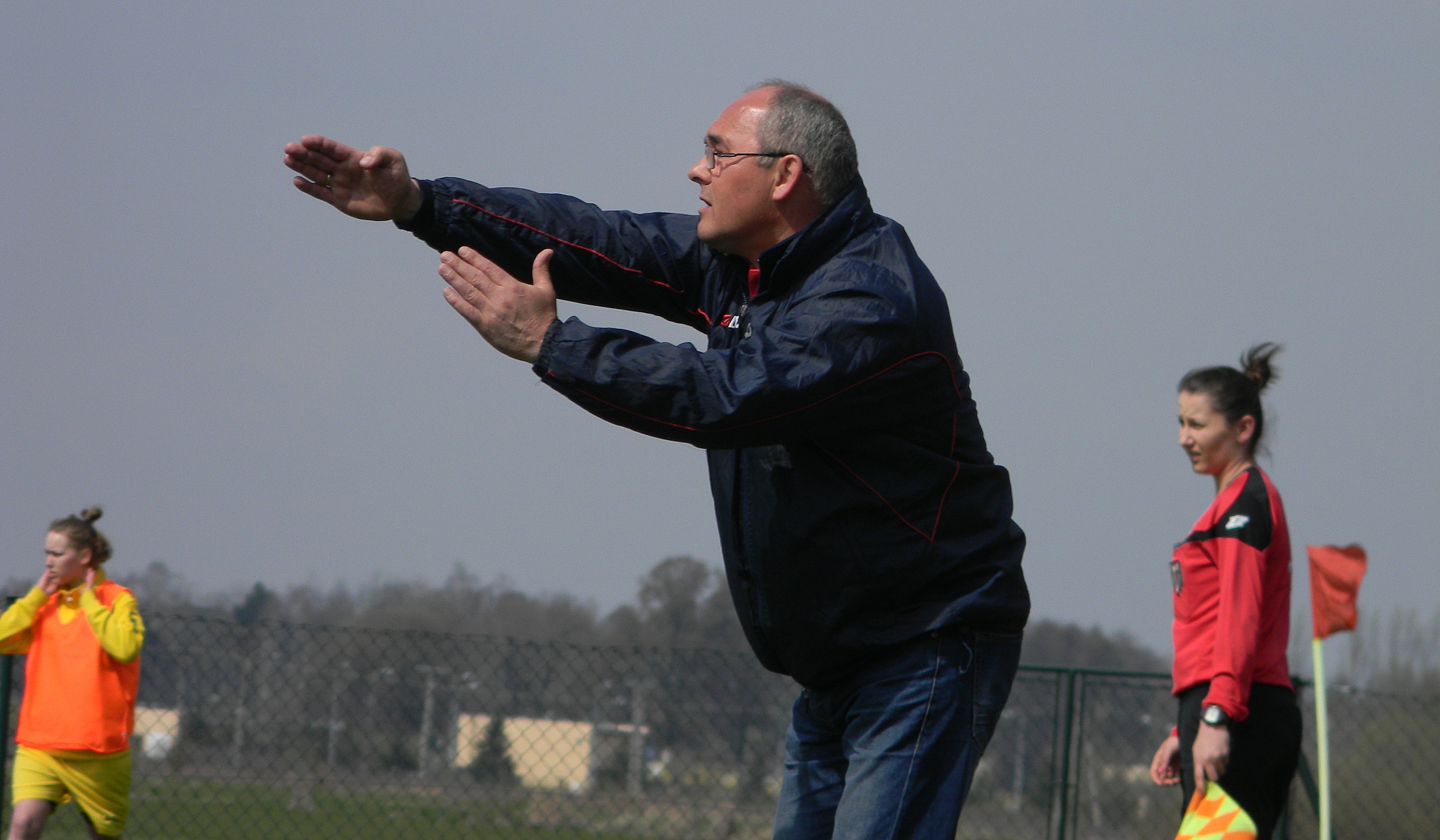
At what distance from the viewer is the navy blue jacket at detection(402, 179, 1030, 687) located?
2074 mm

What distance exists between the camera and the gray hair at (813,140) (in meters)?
2.48

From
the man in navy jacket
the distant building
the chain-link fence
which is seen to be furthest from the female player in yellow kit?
the man in navy jacket

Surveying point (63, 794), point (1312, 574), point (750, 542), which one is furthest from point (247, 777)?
point (750, 542)

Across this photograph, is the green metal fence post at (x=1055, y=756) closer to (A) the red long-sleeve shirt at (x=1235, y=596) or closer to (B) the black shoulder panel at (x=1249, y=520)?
(A) the red long-sleeve shirt at (x=1235, y=596)

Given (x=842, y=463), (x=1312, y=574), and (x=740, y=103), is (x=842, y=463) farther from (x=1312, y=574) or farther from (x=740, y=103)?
(x=1312, y=574)

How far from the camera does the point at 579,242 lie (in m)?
2.86

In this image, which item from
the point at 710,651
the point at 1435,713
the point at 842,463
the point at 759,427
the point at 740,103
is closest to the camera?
the point at 759,427

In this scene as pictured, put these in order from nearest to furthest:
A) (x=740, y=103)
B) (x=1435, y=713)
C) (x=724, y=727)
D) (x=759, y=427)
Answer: (x=759, y=427) < (x=740, y=103) < (x=1435, y=713) < (x=724, y=727)

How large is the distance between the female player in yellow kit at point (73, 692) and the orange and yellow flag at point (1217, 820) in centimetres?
454

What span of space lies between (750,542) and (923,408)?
0.39m

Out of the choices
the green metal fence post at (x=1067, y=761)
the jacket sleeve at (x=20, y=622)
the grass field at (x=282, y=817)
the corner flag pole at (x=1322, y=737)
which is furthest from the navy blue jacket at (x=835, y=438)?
the grass field at (x=282, y=817)

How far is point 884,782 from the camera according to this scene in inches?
90.4

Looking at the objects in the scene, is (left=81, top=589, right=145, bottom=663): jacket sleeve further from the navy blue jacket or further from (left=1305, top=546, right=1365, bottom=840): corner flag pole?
(left=1305, top=546, right=1365, bottom=840): corner flag pole

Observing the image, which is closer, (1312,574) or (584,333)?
(584,333)
